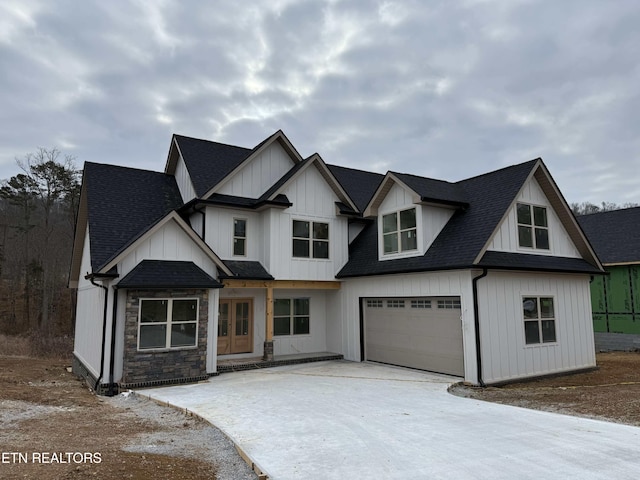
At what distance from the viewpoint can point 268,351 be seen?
13.8 m

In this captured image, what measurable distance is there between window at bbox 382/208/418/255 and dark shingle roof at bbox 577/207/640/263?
1306 centimetres

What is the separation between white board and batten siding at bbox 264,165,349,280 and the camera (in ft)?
47.6

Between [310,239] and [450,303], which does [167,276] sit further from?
[450,303]

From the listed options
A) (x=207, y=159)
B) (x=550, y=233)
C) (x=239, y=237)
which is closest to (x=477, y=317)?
(x=550, y=233)

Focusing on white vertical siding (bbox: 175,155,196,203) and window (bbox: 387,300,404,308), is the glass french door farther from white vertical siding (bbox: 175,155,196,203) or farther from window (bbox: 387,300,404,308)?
window (bbox: 387,300,404,308)

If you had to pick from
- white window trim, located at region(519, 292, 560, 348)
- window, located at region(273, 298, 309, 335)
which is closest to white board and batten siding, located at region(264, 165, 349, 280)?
window, located at region(273, 298, 309, 335)

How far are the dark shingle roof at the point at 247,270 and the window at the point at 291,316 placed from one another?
1.73 metres

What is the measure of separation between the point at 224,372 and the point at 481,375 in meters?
7.33

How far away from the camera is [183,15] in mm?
12109

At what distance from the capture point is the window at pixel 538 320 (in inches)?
469

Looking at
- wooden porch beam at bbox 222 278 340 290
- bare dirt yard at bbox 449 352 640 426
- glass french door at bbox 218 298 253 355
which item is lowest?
bare dirt yard at bbox 449 352 640 426

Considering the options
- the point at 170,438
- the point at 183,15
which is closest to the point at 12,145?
the point at 183,15

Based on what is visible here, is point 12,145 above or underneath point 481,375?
above

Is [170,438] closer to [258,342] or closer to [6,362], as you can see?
[258,342]
